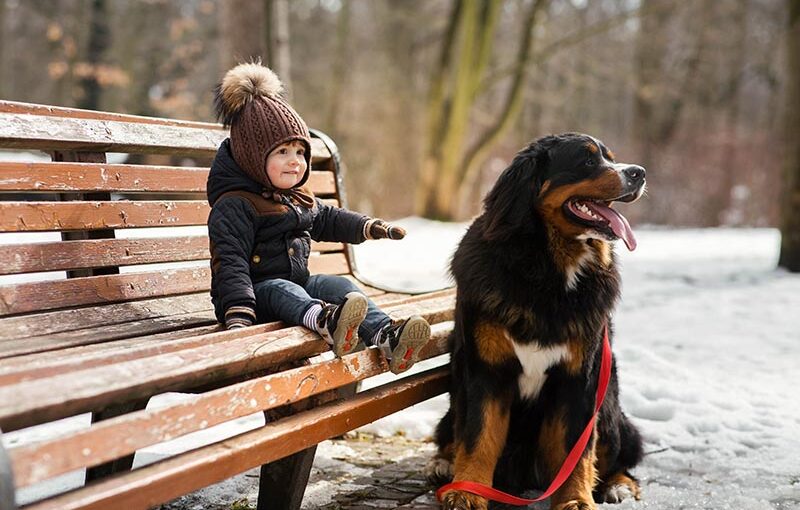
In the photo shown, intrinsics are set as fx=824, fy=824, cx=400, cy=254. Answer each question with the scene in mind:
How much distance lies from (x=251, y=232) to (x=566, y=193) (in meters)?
1.19

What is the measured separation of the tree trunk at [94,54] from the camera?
17.2m

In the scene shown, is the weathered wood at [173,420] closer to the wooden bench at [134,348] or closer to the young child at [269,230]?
the wooden bench at [134,348]

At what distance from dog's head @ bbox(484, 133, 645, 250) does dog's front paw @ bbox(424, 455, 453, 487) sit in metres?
1.01

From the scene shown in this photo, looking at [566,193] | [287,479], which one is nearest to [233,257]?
[287,479]

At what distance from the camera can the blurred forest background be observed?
51.6ft

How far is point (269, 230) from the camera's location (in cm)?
314

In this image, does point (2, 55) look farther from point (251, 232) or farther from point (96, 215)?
point (251, 232)

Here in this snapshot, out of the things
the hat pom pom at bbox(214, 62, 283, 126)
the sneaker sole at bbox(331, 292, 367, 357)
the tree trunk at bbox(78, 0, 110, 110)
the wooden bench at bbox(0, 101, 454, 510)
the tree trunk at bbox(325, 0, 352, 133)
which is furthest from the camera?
the tree trunk at bbox(325, 0, 352, 133)

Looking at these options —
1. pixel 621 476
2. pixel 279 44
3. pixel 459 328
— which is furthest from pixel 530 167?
pixel 279 44

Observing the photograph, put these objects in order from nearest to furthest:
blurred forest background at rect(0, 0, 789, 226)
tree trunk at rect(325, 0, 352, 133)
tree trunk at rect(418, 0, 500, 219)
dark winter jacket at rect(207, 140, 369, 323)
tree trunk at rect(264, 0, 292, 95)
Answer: dark winter jacket at rect(207, 140, 369, 323), tree trunk at rect(264, 0, 292, 95), tree trunk at rect(418, 0, 500, 219), blurred forest background at rect(0, 0, 789, 226), tree trunk at rect(325, 0, 352, 133)

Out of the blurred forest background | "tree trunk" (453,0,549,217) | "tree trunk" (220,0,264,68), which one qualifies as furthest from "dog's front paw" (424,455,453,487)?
"tree trunk" (453,0,549,217)

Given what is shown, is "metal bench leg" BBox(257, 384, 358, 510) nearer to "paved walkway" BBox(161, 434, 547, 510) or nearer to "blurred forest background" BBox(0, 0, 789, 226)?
"paved walkway" BBox(161, 434, 547, 510)

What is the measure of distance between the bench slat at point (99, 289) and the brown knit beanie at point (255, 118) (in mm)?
672

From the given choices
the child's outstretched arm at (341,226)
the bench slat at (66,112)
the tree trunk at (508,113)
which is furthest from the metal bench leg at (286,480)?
the tree trunk at (508,113)
